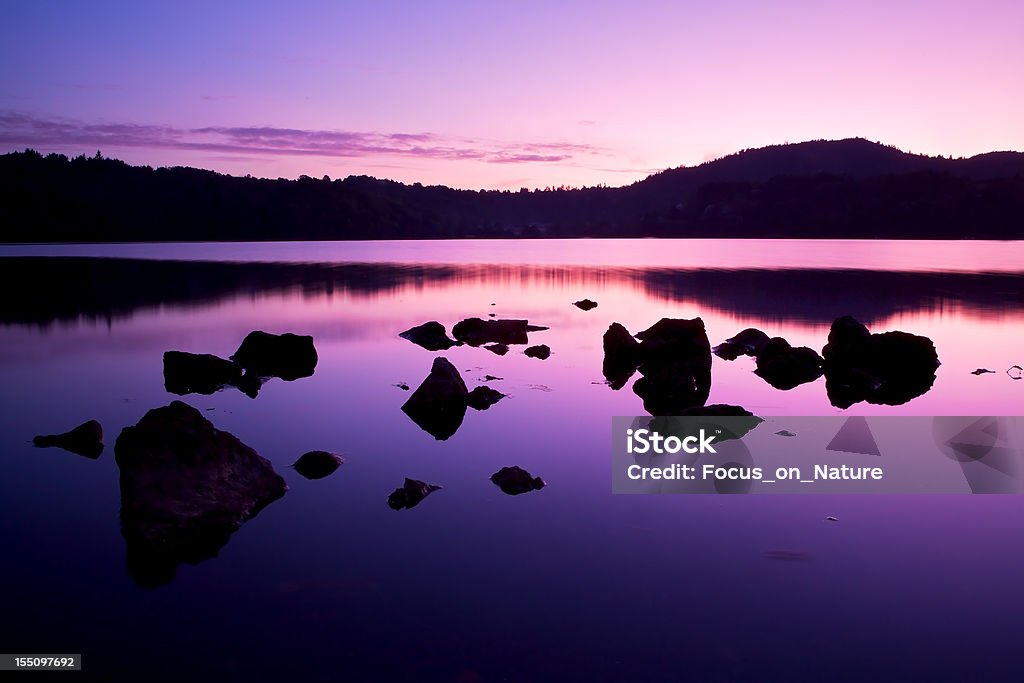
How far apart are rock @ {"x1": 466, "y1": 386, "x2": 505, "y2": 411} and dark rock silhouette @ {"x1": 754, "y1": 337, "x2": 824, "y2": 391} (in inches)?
308

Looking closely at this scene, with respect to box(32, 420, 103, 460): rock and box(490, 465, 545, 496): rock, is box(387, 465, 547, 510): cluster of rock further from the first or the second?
box(32, 420, 103, 460): rock

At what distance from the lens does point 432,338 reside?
27078 mm

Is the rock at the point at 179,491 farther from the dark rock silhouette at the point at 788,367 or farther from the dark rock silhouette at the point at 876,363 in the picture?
the dark rock silhouette at the point at 876,363

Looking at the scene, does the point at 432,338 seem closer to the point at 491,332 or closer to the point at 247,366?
the point at 491,332

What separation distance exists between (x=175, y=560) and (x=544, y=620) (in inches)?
179

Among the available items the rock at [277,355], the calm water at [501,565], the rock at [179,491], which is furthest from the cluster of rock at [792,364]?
the rock at [179,491]

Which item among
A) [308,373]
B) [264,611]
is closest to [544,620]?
[264,611]

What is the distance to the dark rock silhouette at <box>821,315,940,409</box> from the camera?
62.5 ft

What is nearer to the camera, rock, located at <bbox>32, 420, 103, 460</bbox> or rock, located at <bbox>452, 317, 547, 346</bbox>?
rock, located at <bbox>32, 420, 103, 460</bbox>

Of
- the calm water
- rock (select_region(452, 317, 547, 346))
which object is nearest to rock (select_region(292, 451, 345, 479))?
the calm water

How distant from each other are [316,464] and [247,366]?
36.0ft

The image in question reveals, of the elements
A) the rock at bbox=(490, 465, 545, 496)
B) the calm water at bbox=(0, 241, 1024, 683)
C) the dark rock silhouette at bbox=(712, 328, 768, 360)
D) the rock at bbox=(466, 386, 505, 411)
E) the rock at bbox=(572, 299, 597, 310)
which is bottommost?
the calm water at bbox=(0, 241, 1024, 683)

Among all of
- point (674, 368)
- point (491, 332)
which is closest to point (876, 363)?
point (674, 368)

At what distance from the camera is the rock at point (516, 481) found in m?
11.0
